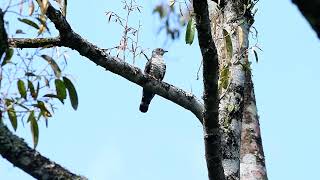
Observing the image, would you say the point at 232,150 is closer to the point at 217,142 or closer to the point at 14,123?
the point at 217,142

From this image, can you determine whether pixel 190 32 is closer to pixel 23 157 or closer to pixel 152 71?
pixel 23 157

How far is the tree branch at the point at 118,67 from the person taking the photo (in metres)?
4.15

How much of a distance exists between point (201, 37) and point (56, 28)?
1.57 meters

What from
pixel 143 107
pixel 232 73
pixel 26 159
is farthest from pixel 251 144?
pixel 143 107

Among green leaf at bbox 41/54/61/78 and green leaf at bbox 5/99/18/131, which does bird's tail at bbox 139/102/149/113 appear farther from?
green leaf at bbox 5/99/18/131

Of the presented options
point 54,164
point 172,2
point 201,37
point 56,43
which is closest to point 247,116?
point 172,2

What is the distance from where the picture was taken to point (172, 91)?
4660mm

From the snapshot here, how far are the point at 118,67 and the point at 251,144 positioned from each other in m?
1.14

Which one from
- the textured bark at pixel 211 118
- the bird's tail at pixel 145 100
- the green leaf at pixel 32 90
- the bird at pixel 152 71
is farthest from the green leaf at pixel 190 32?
the bird's tail at pixel 145 100

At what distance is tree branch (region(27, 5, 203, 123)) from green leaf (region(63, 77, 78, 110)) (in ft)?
4.20

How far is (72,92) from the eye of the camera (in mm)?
2871

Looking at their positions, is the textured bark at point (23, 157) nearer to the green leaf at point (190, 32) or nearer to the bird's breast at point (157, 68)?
the green leaf at point (190, 32)

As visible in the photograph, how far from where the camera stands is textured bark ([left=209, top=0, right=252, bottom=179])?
3.84m

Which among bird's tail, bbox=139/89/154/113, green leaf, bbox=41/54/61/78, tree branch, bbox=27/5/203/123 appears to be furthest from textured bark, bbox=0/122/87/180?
bird's tail, bbox=139/89/154/113
